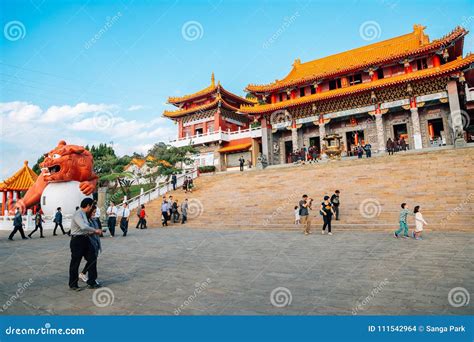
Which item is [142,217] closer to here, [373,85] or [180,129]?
[373,85]

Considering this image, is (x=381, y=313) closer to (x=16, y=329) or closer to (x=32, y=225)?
(x=16, y=329)

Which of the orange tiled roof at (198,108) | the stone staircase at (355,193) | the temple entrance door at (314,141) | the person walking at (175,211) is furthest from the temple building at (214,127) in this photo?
the person walking at (175,211)

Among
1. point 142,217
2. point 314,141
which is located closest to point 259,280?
point 142,217

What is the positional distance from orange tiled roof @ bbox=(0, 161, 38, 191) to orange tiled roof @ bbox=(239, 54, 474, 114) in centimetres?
1724

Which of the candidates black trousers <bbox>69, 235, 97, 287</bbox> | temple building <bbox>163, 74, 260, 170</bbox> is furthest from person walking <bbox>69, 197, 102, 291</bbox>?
temple building <bbox>163, 74, 260, 170</bbox>

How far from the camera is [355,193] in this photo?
43.2 ft

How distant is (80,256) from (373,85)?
2269cm

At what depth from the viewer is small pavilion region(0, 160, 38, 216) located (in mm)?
19953

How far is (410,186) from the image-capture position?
12.7 meters

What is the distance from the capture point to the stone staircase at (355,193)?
10.4 meters

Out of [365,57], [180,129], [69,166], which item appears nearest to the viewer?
[69,166]

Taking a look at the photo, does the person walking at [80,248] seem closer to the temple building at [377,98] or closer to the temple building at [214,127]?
the temple building at [377,98]

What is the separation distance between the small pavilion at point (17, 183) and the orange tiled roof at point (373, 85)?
17269mm

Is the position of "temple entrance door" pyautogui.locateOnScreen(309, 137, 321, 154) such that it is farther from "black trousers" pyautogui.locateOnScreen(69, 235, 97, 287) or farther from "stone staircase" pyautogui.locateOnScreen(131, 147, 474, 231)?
"black trousers" pyautogui.locateOnScreen(69, 235, 97, 287)
